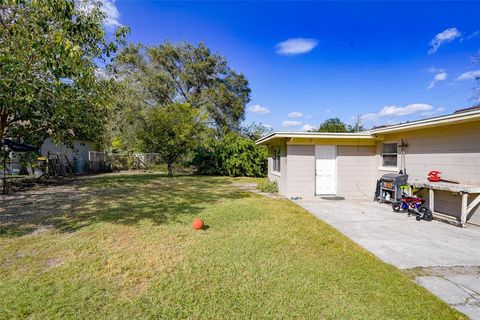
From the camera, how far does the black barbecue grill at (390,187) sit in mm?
6750

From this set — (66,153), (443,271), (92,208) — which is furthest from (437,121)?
(66,153)

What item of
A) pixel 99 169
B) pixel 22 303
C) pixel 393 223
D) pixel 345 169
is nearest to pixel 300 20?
pixel 345 169

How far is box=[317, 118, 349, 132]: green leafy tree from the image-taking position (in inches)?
1065

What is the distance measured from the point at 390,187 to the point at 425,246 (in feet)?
11.5

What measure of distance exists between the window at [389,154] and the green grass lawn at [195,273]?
171 inches

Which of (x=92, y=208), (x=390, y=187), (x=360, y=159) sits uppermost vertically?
(x=360, y=159)

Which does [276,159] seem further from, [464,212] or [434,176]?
[464,212]

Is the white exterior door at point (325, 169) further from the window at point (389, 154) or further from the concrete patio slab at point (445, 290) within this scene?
the concrete patio slab at point (445, 290)

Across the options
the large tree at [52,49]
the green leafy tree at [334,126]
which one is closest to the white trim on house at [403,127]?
the large tree at [52,49]

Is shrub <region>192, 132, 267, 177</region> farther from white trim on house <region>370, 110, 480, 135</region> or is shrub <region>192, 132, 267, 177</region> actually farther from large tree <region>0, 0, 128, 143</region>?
large tree <region>0, 0, 128, 143</region>

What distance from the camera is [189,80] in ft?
71.3

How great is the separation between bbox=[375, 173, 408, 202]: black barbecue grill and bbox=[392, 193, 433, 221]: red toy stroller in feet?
0.81

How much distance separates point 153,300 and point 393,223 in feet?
17.3

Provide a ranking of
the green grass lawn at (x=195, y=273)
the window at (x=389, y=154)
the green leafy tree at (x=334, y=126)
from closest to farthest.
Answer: the green grass lawn at (x=195, y=273), the window at (x=389, y=154), the green leafy tree at (x=334, y=126)
